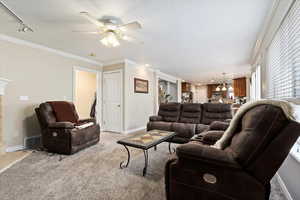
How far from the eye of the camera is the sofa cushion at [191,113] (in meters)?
3.67

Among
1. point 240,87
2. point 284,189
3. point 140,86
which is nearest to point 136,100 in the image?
point 140,86

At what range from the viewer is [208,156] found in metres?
1.11

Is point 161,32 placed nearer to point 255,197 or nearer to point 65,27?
point 65,27

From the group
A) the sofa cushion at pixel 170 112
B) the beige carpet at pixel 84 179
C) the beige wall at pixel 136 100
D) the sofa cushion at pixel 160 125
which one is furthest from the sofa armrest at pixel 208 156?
the beige wall at pixel 136 100

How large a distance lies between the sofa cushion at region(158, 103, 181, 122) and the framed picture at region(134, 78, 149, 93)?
137 cm

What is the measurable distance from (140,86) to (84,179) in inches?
147

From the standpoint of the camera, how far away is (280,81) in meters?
2.02

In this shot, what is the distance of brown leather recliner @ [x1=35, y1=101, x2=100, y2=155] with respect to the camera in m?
2.69

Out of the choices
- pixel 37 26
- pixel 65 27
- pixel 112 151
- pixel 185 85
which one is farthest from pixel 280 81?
pixel 185 85

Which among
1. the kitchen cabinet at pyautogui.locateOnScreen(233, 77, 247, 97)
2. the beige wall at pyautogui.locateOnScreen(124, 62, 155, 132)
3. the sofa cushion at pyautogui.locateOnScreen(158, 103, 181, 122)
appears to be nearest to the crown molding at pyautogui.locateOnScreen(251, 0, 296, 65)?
the sofa cushion at pyautogui.locateOnScreen(158, 103, 181, 122)

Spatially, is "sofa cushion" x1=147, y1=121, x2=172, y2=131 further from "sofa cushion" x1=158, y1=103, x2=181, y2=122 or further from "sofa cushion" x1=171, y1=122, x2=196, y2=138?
"sofa cushion" x1=158, y1=103, x2=181, y2=122

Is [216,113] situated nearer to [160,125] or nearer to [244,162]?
[160,125]

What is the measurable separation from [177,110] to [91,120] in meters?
2.26

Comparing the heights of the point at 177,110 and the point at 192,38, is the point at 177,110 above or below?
below
